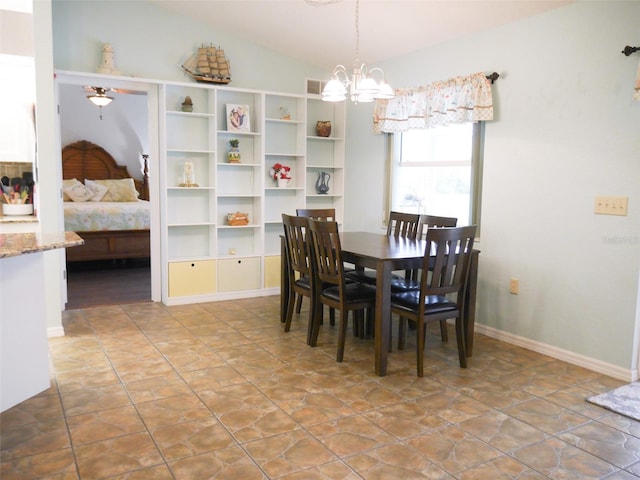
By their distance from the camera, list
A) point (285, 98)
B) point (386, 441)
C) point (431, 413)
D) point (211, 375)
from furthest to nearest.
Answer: point (285, 98)
point (211, 375)
point (431, 413)
point (386, 441)

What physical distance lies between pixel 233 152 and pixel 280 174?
58 cm

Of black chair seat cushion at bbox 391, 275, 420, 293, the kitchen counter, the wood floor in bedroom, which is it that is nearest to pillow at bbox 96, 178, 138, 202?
the wood floor in bedroom

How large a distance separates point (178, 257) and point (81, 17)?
7.72 feet

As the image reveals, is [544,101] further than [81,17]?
No

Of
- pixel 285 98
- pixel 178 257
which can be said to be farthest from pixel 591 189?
pixel 178 257

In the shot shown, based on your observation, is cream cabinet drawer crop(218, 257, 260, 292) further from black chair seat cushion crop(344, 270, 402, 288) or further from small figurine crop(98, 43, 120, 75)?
small figurine crop(98, 43, 120, 75)

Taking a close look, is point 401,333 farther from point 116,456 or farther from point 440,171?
point 116,456

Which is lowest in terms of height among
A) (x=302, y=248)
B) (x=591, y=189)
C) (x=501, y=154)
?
(x=302, y=248)

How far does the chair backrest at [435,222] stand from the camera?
406 centimetres

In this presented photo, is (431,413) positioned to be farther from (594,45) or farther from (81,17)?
(81,17)

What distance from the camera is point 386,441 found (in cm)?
248

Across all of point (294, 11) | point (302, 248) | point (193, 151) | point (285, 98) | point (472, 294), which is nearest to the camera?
point (472, 294)

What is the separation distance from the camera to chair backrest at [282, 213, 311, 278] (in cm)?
384

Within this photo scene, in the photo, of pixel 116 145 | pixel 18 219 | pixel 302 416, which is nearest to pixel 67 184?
pixel 116 145
